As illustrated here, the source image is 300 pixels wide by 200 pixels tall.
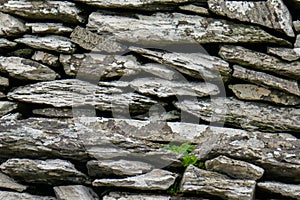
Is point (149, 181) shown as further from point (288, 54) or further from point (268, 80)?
point (288, 54)

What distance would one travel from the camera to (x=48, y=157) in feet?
25.0

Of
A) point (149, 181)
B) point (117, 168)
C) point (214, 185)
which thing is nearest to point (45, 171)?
point (117, 168)

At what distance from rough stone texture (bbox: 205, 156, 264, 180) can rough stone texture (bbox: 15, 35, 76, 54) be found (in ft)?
10.9

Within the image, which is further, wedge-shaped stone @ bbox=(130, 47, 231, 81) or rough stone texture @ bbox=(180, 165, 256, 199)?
wedge-shaped stone @ bbox=(130, 47, 231, 81)

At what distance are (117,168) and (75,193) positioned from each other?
2.69 feet

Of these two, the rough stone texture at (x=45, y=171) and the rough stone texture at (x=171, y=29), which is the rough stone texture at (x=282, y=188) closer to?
the rough stone texture at (x=171, y=29)

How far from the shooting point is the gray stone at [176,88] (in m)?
7.91

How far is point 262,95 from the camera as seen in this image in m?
7.76

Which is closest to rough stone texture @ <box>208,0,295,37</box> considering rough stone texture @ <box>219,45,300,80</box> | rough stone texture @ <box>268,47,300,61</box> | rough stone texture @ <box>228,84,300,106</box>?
rough stone texture @ <box>268,47,300,61</box>

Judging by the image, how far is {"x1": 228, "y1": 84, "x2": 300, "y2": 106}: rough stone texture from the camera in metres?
7.70

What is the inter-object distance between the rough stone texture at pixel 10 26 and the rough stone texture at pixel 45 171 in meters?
2.40

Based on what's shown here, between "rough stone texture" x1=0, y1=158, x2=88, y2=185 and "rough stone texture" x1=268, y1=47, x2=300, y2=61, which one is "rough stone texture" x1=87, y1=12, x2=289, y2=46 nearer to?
"rough stone texture" x1=268, y1=47, x2=300, y2=61

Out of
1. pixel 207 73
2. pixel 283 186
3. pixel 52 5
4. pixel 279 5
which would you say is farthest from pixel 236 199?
pixel 52 5

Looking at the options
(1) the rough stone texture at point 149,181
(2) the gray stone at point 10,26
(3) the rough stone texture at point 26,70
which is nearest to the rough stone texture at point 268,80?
(1) the rough stone texture at point 149,181
